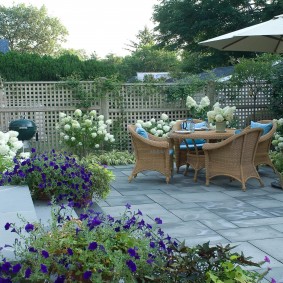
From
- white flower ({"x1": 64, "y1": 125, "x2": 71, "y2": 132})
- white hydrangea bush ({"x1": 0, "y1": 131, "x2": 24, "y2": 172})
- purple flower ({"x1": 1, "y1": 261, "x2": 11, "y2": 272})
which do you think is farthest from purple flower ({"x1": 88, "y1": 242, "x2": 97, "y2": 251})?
white flower ({"x1": 64, "y1": 125, "x2": 71, "y2": 132})

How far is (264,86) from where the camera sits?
898cm

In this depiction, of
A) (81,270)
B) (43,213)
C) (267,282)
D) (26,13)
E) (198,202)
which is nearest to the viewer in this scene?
(81,270)

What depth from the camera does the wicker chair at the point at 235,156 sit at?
5617 mm

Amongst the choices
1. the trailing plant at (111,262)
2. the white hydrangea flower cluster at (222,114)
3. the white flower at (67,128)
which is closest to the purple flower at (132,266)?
the trailing plant at (111,262)

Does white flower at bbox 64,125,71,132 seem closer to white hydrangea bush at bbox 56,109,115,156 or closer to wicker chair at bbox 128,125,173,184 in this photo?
white hydrangea bush at bbox 56,109,115,156

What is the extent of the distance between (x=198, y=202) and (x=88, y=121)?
3367mm

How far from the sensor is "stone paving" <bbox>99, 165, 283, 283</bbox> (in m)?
3.62

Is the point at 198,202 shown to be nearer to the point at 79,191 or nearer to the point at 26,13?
the point at 79,191

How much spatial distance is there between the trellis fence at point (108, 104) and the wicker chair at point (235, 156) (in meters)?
3.24

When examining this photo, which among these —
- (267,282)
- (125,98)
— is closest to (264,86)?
(125,98)

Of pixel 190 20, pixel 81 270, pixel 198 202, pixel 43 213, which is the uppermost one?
pixel 190 20

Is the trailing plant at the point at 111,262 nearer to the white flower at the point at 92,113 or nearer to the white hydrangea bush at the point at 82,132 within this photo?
the white hydrangea bush at the point at 82,132

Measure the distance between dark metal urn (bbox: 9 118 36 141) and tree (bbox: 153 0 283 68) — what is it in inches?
544

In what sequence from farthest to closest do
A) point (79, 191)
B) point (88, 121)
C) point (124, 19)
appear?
point (124, 19) → point (88, 121) → point (79, 191)
